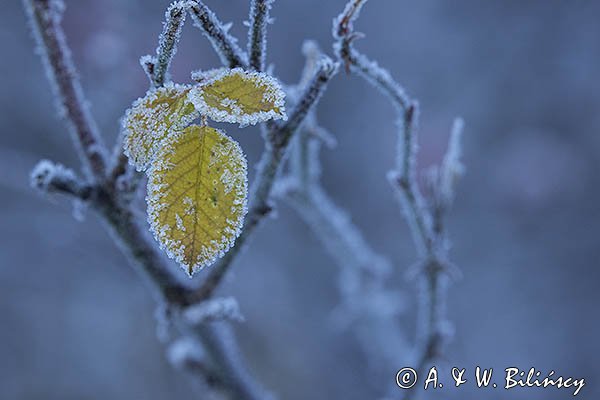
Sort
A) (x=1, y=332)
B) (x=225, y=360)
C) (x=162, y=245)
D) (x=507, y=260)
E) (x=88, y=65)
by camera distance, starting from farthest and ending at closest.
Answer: (x=507, y=260) < (x=1, y=332) < (x=88, y=65) < (x=225, y=360) < (x=162, y=245)

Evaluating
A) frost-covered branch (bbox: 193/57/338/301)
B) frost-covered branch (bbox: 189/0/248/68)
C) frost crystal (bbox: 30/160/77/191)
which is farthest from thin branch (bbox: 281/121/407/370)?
frost crystal (bbox: 30/160/77/191)

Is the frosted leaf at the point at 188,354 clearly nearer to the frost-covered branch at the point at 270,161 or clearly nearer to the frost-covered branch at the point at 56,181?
the frost-covered branch at the point at 270,161

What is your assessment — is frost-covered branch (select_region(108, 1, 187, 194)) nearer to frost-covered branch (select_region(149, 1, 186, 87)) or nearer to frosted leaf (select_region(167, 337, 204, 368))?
frost-covered branch (select_region(149, 1, 186, 87))

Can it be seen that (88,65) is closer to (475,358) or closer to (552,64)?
(475,358)

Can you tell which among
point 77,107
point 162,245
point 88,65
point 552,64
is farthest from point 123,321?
point 552,64

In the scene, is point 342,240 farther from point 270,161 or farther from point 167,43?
point 167,43

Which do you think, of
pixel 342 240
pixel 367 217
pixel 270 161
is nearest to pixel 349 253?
pixel 342 240
